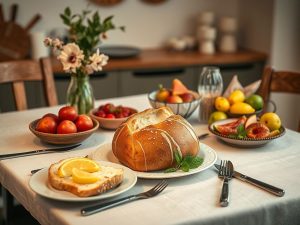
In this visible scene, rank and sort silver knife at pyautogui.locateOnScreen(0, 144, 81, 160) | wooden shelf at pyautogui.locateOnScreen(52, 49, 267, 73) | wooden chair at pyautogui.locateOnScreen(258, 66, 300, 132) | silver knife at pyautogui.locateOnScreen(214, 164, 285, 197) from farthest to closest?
wooden shelf at pyautogui.locateOnScreen(52, 49, 267, 73)
wooden chair at pyautogui.locateOnScreen(258, 66, 300, 132)
silver knife at pyautogui.locateOnScreen(0, 144, 81, 160)
silver knife at pyautogui.locateOnScreen(214, 164, 285, 197)

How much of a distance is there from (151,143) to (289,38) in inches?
96.3

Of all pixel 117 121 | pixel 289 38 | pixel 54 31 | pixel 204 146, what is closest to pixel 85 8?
pixel 54 31

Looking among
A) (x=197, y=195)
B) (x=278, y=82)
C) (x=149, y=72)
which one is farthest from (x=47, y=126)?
(x=149, y=72)

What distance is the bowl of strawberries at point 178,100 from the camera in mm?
1778

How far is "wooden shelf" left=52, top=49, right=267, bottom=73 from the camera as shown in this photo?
312cm

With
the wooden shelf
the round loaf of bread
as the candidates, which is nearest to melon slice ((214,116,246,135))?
the round loaf of bread

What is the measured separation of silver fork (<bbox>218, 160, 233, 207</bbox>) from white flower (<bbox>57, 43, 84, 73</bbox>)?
64cm

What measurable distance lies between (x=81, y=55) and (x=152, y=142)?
0.56 m

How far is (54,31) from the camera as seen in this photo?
10.9ft

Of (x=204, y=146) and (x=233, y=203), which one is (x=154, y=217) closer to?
(x=233, y=203)

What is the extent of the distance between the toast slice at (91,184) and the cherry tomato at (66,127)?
0.30 metres

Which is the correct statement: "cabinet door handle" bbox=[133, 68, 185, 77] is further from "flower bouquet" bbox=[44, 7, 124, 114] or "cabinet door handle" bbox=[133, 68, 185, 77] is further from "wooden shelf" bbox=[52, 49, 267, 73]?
"flower bouquet" bbox=[44, 7, 124, 114]

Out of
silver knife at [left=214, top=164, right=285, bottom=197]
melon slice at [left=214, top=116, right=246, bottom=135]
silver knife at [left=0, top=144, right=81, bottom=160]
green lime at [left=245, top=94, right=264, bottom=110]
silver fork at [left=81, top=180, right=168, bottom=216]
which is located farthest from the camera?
green lime at [left=245, top=94, right=264, bottom=110]

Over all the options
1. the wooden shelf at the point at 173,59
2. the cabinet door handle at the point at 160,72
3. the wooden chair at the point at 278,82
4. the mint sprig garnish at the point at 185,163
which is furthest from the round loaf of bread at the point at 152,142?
the cabinet door handle at the point at 160,72
